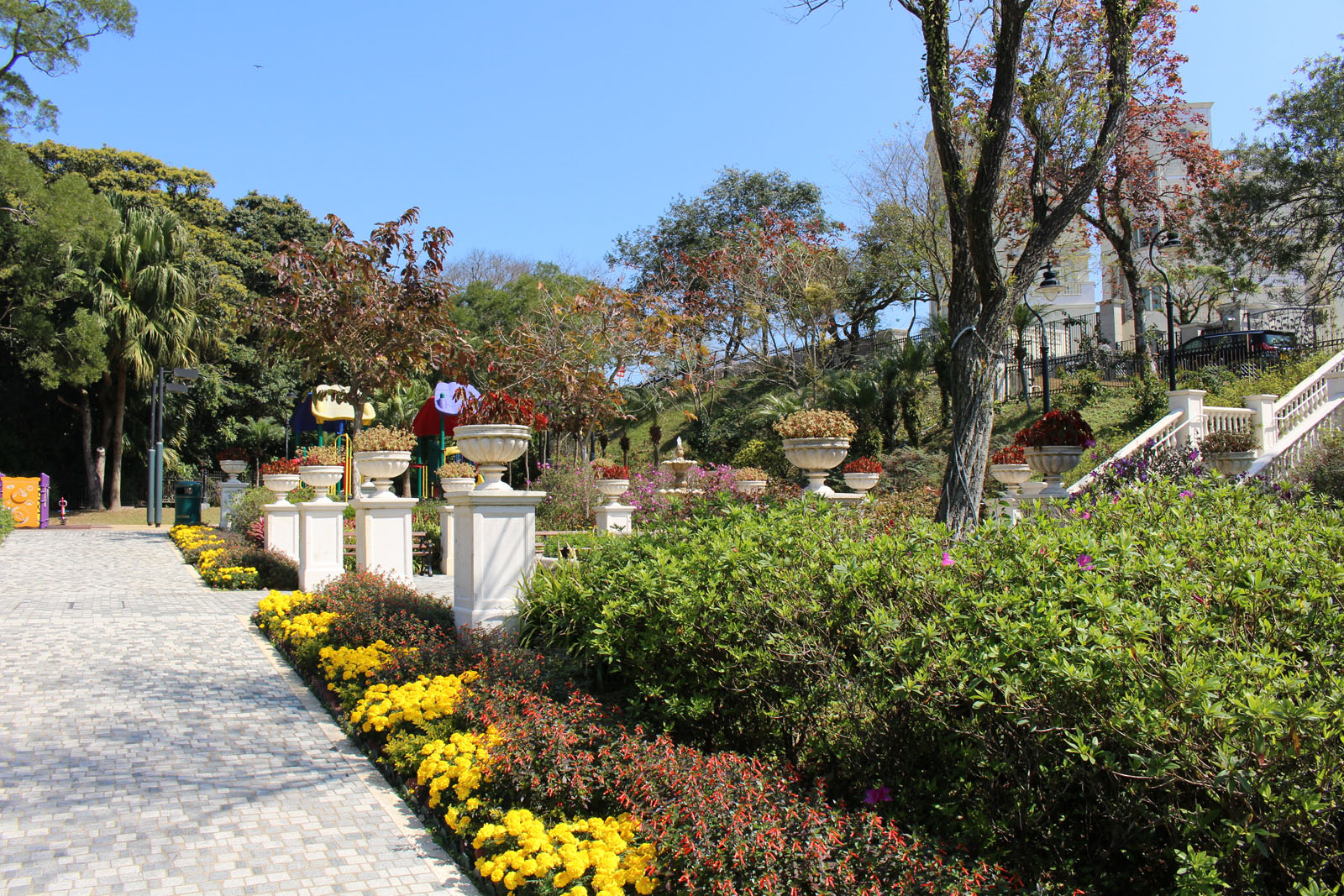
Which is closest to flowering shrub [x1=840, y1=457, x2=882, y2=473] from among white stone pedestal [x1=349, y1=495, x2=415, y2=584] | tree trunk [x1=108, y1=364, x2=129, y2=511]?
white stone pedestal [x1=349, y1=495, x2=415, y2=584]

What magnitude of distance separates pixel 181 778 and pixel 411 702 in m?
1.28

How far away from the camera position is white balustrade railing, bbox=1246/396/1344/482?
12.0 m

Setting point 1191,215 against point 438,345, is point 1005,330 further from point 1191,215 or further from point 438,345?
point 1191,215

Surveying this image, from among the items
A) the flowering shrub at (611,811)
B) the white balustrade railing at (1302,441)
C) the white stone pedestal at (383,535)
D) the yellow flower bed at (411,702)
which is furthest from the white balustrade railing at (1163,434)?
the flowering shrub at (611,811)

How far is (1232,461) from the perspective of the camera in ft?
39.2

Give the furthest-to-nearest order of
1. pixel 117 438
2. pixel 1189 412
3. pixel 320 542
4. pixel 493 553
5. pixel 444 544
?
pixel 117 438 < pixel 444 544 < pixel 1189 412 < pixel 320 542 < pixel 493 553

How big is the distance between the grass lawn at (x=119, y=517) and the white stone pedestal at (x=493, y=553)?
61.8ft

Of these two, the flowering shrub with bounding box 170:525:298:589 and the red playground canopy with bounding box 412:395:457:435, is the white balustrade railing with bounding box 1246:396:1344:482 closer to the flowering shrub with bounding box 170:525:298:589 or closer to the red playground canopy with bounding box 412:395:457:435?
the flowering shrub with bounding box 170:525:298:589

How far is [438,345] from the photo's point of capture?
48.8 feet

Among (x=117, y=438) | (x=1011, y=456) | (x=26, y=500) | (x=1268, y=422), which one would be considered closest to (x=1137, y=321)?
(x=1268, y=422)

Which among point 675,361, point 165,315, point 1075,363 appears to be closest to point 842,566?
point 1075,363

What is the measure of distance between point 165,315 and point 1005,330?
2764 centimetres

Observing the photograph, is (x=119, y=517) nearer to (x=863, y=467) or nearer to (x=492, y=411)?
(x=863, y=467)

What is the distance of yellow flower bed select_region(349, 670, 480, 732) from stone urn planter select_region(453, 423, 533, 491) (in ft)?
6.49
